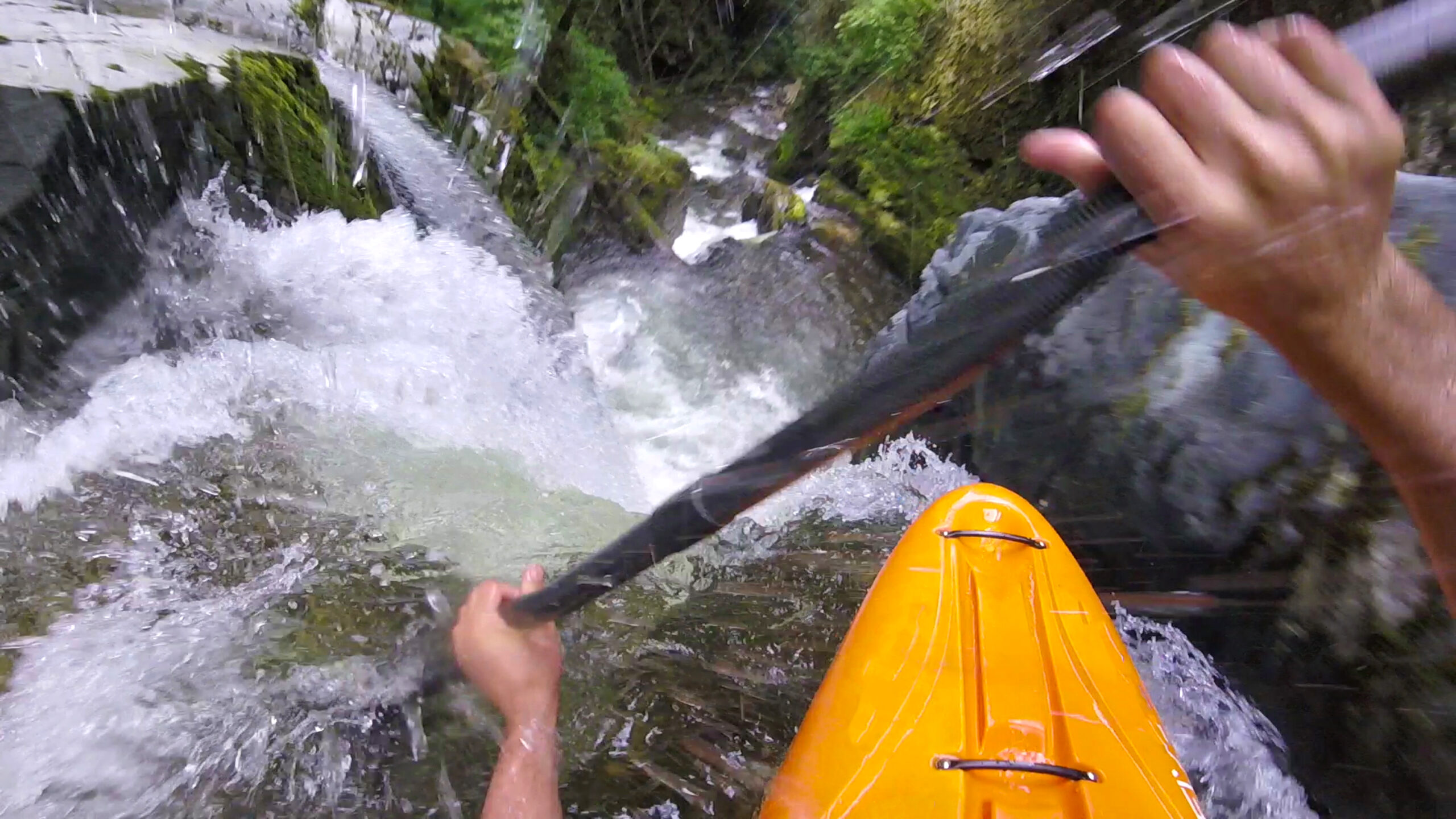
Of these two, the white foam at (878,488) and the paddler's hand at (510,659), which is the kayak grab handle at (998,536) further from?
the paddler's hand at (510,659)

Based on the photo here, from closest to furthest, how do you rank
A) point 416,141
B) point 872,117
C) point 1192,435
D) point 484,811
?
point 484,811, point 1192,435, point 416,141, point 872,117

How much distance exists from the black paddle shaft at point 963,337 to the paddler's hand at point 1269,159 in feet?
0.09

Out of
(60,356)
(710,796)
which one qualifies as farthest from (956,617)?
(60,356)

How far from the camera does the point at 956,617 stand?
4.23 ft

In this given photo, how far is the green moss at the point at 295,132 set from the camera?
238 centimetres

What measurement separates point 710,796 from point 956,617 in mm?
549

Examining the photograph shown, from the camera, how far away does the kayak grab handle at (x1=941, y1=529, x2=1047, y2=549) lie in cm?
142

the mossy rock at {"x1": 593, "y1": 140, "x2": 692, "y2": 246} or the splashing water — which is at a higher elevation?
the mossy rock at {"x1": 593, "y1": 140, "x2": 692, "y2": 246}

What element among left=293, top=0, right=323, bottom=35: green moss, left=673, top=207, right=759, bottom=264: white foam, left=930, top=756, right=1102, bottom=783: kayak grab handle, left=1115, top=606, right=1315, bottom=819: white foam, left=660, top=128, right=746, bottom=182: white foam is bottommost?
left=1115, top=606, right=1315, bottom=819: white foam

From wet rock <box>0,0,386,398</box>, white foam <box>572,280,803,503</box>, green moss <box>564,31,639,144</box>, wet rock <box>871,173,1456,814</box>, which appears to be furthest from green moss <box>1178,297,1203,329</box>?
green moss <box>564,31,639,144</box>

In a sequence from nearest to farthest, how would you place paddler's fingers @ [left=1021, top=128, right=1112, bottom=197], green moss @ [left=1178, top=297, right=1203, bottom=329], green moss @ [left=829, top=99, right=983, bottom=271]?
paddler's fingers @ [left=1021, top=128, right=1112, bottom=197] → green moss @ [left=1178, top=297, right=1203, bottom=329] → green moss @ [left=829, top=99, right=983, bottom=271]

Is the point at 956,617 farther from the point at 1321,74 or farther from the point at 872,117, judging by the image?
the point at 872,117

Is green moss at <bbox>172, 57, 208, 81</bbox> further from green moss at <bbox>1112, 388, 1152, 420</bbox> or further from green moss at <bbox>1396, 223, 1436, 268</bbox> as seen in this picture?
green moss at <bbox>1396, 223, 1436, 268</bbox>

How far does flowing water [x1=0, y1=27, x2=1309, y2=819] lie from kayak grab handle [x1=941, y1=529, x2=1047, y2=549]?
1.29ft
